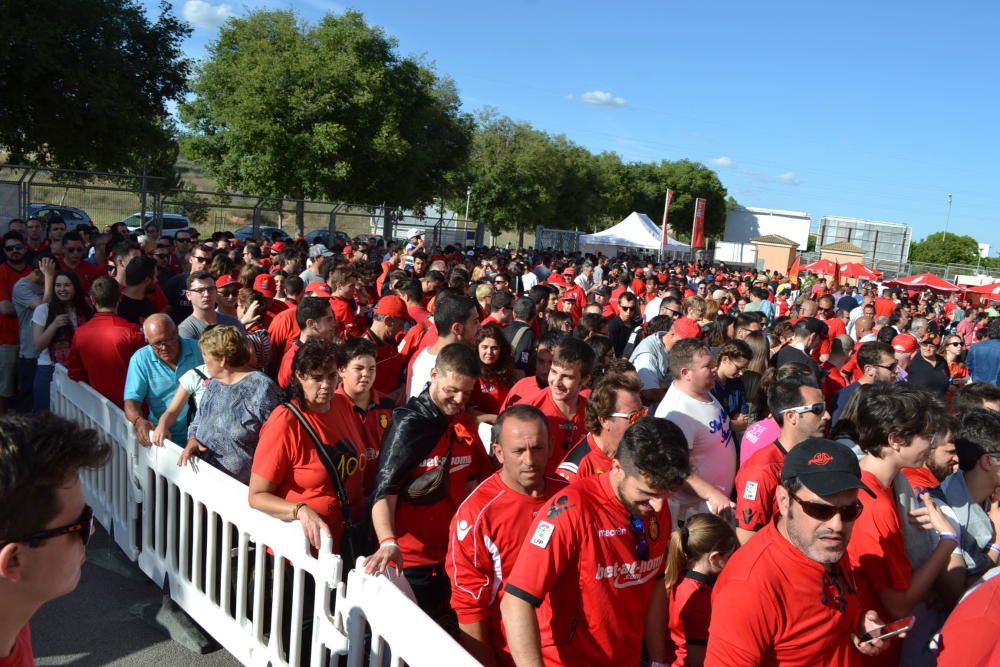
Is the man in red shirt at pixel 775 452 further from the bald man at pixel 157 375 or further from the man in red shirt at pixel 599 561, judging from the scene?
the bald man at pixel 157 375

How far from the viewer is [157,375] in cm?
477

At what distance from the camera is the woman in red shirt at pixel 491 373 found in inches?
206

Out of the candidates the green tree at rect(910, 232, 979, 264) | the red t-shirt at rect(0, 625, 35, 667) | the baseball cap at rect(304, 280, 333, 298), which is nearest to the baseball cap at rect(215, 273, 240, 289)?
the baseball cap at rect(304, 280, 333, 298)

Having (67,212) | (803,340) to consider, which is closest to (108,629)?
(803,340)

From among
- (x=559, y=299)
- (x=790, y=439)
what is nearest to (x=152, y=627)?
(x=790, y=439)

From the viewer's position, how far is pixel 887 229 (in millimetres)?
60031

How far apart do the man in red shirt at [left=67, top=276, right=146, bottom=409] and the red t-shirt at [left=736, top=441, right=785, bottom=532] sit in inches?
162

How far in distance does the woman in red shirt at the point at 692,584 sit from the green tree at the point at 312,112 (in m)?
21.8

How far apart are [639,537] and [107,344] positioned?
4.16 metres

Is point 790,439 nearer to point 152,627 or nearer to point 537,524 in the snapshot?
point 537,524

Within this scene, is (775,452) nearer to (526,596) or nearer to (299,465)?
(526,596)

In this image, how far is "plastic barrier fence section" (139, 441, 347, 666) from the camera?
10.8 ft

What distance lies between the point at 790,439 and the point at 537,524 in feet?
6.40

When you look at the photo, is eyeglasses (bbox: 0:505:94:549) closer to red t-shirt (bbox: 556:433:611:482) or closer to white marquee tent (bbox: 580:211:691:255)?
red t-shirt (bbox: 556:433:611:482)
